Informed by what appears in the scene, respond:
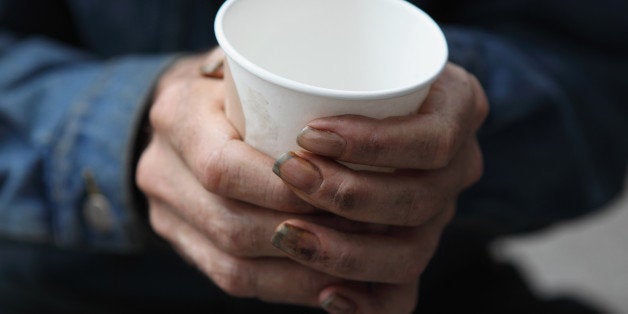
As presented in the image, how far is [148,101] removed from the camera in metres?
0.66

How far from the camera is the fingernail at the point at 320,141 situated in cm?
45

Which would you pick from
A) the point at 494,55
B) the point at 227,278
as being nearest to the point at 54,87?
the point at 227,278

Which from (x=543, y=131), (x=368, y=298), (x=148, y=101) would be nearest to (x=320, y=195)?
(x=368, y=298)

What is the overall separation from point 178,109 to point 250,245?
0.12 metres

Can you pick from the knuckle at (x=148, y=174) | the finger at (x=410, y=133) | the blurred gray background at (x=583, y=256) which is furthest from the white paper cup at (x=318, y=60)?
the blurred gray background at (x=583, y=256)

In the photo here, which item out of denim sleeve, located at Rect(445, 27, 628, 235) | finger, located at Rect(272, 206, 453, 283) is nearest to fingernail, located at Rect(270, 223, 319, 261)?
finger, located at Rect(272, 206, 453, 283)

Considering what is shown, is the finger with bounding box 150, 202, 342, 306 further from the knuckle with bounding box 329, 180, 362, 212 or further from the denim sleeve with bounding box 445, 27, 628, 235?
the denim sleeve with bounding box 445, 27, 628, 235

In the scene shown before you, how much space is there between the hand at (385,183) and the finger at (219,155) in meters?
0.02

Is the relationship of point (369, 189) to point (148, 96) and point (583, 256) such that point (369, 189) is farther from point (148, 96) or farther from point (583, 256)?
point (583, 256)

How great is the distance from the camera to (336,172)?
1.55ft

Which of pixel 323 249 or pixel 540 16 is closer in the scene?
pixel 323 249

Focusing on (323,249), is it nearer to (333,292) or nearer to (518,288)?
(333,292)

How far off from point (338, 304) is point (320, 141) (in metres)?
0.15

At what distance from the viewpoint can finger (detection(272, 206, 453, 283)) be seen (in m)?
0.49
